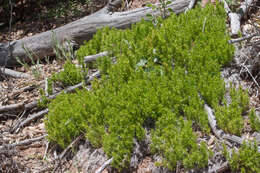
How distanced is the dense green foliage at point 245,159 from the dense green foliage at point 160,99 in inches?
10.9

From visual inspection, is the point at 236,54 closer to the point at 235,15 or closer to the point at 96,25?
the point at 235,15

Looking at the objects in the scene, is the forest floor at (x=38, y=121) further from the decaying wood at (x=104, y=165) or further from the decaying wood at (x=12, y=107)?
the decaying wood at (x=104, y=165)

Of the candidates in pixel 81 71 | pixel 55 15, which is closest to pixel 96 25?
pixel 81 71

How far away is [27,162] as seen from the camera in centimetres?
427

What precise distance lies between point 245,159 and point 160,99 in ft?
4.32

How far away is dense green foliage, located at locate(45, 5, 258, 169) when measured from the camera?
3.39 meters

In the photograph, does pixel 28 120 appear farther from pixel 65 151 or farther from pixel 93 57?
pixel 93 57

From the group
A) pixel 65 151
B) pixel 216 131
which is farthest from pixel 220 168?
pixel 65 151

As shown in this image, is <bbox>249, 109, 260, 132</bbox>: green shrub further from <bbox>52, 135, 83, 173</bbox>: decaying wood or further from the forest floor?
<bbox>52, 135, 83, 173</bbox>: decaying wood

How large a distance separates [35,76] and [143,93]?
2.78 metres

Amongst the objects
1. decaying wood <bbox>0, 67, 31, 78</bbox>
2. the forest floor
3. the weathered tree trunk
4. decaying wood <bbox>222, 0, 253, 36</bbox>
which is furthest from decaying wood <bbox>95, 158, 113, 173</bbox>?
the weathered tree trunk

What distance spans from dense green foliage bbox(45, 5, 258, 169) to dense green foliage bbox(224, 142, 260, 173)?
276 mm

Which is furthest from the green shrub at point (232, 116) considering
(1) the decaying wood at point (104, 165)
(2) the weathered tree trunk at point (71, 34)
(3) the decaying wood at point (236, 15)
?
(2) the weathered tree trunk at point (71, 34)

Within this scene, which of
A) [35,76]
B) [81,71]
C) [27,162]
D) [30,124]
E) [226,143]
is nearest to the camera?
[226,143]
